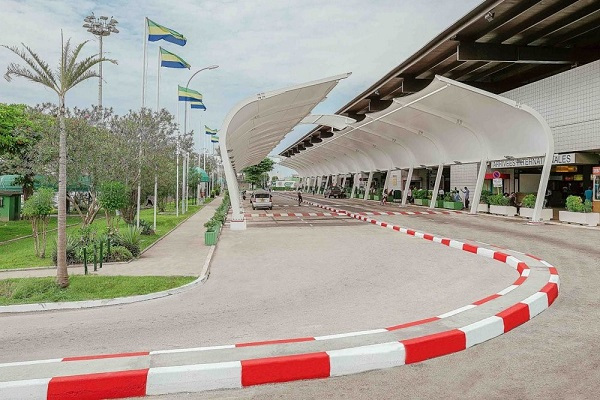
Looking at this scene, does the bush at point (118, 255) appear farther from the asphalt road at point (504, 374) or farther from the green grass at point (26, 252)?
the asphalt road at point (504, 374)

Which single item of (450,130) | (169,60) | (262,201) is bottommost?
(262,201)

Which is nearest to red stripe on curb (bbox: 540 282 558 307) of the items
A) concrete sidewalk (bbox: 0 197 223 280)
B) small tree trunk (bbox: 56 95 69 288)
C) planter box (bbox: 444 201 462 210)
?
concrete sidewalk (bbox: 0 197 223 280)

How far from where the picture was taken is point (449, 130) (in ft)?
103

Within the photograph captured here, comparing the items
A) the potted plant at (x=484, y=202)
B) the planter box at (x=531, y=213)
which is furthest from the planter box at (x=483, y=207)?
the planter box at (x=531, y=213)

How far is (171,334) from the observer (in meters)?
5.75

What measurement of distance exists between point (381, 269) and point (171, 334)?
5771 millimetres

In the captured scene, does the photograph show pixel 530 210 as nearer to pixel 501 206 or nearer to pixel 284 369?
pixel 501 206

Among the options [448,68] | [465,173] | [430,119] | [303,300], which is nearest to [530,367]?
[303,300]

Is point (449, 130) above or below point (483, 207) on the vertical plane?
above

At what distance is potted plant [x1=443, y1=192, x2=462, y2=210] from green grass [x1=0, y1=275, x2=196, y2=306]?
2806cm

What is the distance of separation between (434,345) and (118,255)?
387 inches

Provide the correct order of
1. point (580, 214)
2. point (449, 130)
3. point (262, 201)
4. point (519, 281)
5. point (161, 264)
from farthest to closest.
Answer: point (262, 201) → point (449, 130) → point (580, 214) → point (161, 264) → point (519, 281)

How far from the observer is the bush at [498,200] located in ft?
90.8

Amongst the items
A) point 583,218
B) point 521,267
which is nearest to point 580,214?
point 583,218
